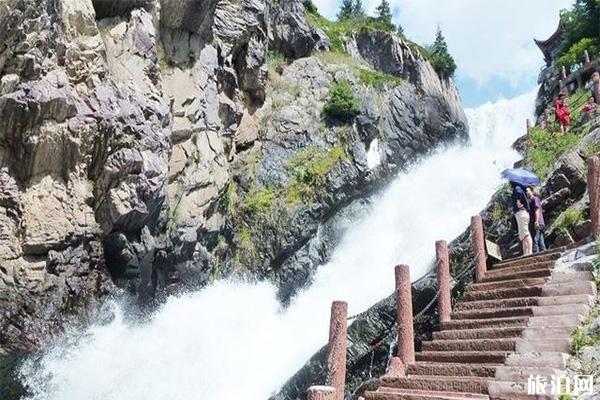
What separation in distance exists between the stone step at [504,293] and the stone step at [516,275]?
15.7 inches

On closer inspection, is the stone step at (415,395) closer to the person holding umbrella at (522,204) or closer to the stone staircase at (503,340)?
the stone staircase at (503,340)

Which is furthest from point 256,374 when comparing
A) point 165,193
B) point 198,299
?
point 165,193

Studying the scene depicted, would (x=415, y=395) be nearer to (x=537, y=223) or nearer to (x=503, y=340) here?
(x=503, y=340)

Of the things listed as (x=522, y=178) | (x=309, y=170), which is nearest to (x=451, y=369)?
(x=522, y=178)

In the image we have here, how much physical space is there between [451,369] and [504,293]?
186 centimetres

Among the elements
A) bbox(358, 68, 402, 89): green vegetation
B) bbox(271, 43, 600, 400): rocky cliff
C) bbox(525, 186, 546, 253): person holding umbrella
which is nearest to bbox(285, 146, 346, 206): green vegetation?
bbox(358, 68, 402, 89): green vegetation

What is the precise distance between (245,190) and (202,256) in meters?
4.49

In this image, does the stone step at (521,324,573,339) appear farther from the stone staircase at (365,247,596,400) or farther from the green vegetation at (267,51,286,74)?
the green vegetation at (267,51,286,74)

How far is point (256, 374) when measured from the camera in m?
14.8

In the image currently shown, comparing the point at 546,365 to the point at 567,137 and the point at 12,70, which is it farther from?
the point at 12,70

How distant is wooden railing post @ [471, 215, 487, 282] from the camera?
8.77 metres

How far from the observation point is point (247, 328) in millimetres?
18172

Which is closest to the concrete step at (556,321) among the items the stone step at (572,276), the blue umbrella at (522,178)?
the stone step at (572,276)

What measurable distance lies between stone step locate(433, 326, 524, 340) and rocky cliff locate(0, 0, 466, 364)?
950cm
